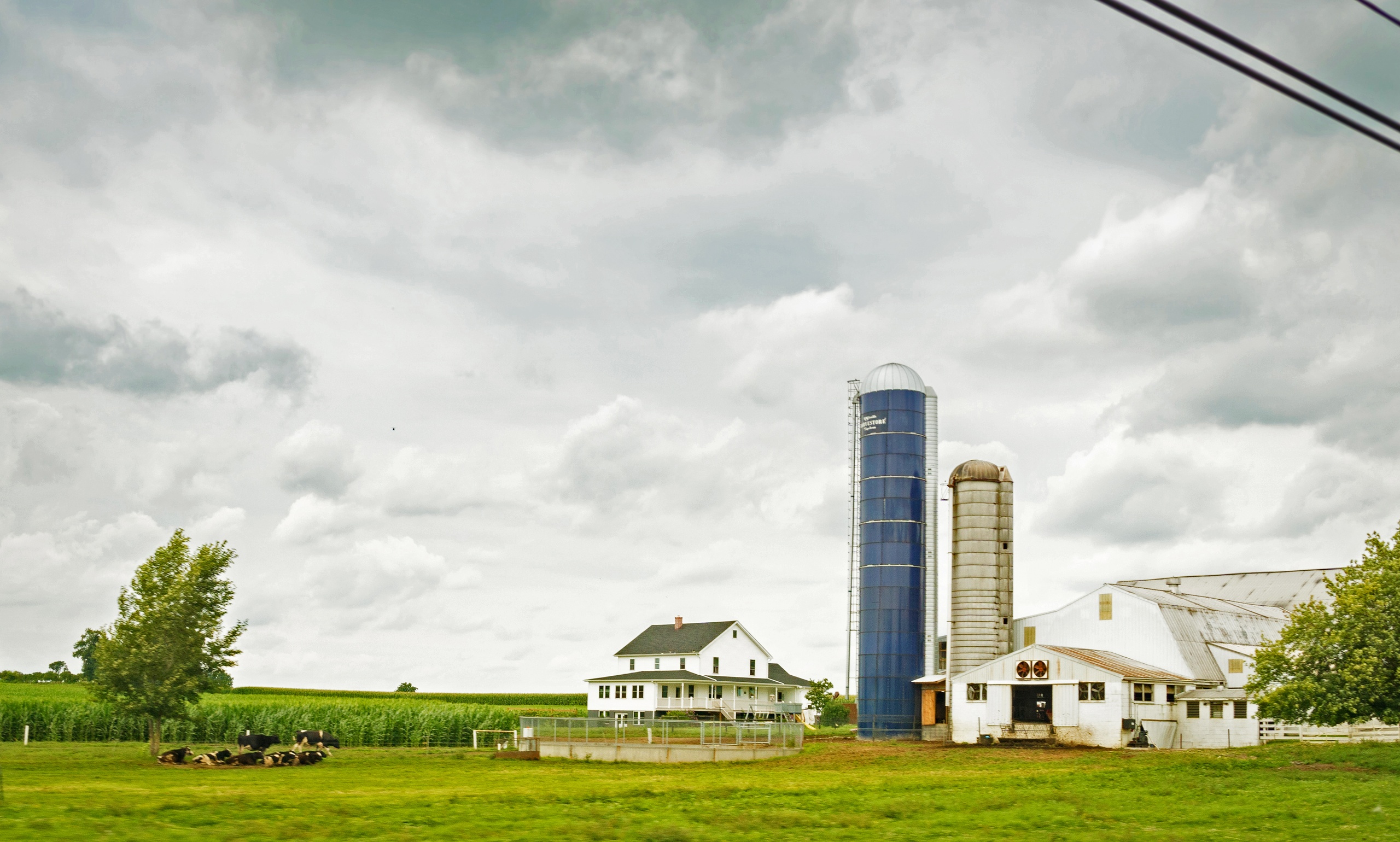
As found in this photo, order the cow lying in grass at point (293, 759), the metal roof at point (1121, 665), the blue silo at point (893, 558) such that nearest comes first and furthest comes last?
1. the cow lying in grass at point (293, 759)
2. the metal roof at point (1121, 665)
3. the blue silo at point (893, 558)

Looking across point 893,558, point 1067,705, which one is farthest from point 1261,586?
point 1067,705

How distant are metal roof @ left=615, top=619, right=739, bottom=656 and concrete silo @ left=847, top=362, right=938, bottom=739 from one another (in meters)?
19.4

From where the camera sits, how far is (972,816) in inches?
891

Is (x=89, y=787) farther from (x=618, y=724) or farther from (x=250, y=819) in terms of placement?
(x=618, y=724)

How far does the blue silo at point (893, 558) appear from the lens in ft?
211

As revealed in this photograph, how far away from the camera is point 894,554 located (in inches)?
2564

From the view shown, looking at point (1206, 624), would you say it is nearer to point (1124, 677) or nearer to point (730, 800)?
point (1124, 677)

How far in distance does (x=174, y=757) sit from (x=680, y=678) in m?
44.3

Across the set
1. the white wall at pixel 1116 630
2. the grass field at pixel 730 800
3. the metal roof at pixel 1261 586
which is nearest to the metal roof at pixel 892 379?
the white wall at pixel 1116 630

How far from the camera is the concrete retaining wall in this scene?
151 ft

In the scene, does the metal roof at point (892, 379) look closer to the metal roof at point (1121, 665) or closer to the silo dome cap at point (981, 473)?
the silo dome cap at point (981, 473)

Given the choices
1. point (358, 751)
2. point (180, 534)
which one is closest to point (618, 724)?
point (358, 751)

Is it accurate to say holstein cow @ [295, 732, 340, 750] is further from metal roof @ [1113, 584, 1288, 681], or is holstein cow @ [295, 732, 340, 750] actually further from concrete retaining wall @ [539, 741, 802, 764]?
metal roof @ [1113, 584, 1288, 681]

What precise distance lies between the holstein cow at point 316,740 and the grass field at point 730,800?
615 cm
